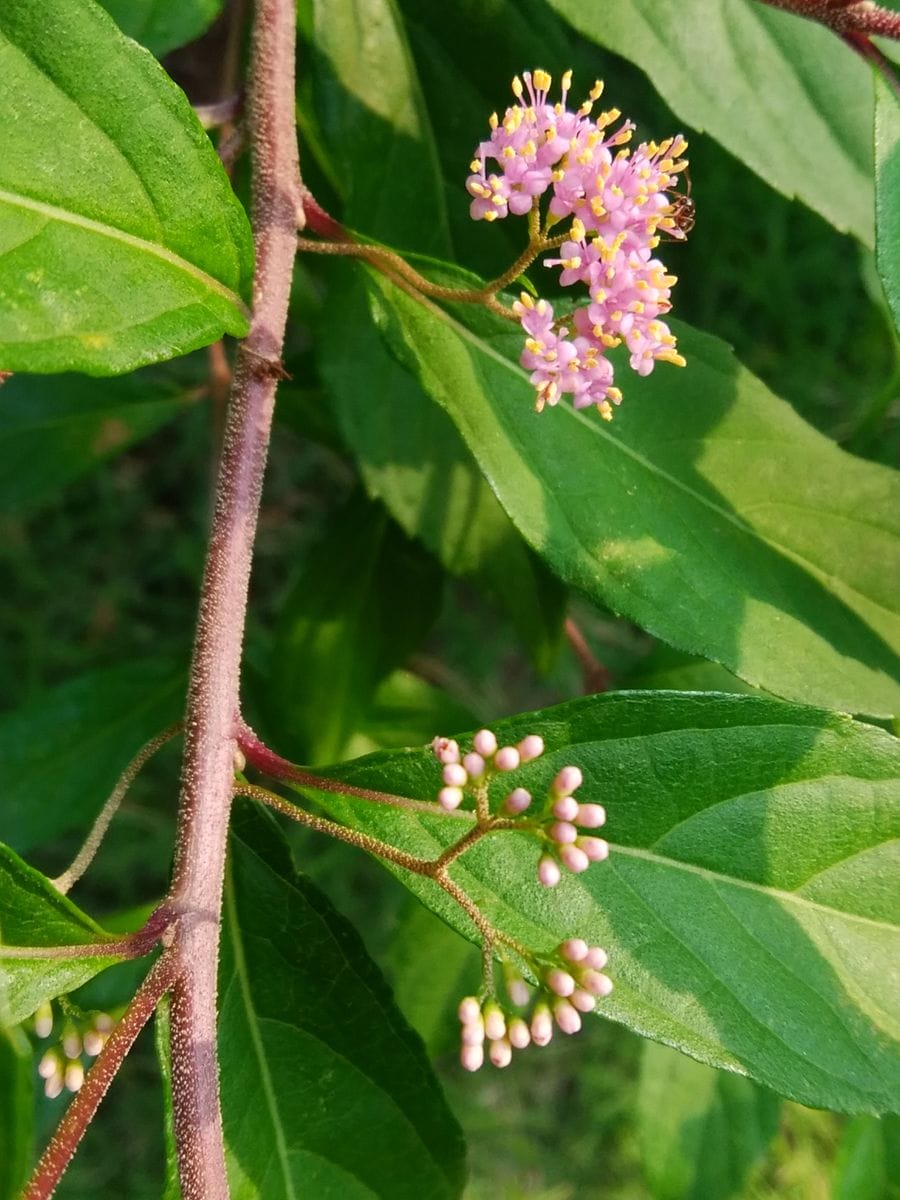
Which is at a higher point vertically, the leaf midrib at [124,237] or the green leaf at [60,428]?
the leaf midrib at [124,237]

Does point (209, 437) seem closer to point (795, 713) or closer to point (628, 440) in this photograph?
point (628, 440)

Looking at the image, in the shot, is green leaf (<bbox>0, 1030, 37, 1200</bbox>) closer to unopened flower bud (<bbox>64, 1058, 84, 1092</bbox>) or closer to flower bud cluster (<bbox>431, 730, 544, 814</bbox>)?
unopened flower bud (<bbox>64, 1058, 84, 1092</bbox>)

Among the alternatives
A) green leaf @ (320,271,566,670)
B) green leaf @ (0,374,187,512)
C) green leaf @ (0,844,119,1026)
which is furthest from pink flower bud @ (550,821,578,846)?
green leaf @ (0,374,187,512)

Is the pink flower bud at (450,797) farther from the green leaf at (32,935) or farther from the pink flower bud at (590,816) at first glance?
the green leaf at (32,935)

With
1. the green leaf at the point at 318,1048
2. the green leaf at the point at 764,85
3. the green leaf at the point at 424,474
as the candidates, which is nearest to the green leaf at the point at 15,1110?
the green leaf at the point at 318,1048

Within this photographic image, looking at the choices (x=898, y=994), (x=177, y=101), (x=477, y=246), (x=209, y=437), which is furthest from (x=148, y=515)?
(x=898, y=994)

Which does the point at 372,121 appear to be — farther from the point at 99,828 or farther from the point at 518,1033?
the point at 518,1033

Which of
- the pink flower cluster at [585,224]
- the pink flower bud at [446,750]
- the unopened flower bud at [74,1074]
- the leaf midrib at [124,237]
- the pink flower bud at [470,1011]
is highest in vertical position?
the pink flower cluster at [585,224]
